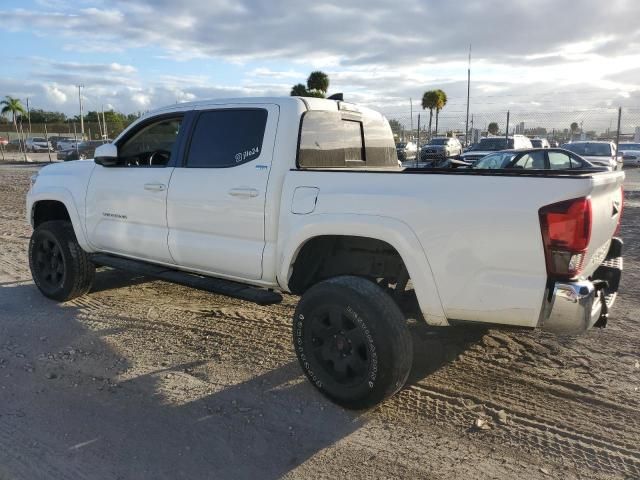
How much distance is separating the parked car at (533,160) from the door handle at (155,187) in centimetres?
869

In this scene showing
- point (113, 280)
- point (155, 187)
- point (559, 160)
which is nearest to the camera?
point (155, 187)

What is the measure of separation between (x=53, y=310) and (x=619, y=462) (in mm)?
4946

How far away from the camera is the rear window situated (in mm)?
4113

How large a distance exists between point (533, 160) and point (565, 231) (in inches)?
407

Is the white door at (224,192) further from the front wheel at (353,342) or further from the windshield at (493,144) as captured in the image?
the windshield at (493,144)

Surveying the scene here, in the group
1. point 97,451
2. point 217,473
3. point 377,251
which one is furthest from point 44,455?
point 377,251

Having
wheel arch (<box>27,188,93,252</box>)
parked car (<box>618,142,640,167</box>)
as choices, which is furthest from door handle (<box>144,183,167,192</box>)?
parked car (<box>618,142,640,167</box>)

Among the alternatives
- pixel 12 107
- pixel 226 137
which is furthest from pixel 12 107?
pixel 226 137

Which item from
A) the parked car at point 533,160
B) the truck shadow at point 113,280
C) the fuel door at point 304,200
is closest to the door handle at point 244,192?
the fuel door at point 304,200

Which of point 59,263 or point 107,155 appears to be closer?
point 107,155

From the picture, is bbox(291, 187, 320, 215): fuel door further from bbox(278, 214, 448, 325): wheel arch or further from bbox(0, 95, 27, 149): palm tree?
bbox(0, 95, 27, 149): palm tree

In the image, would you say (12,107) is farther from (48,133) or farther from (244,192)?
(244,192)

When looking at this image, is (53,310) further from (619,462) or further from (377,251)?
(619,462)

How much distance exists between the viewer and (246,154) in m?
4.12
